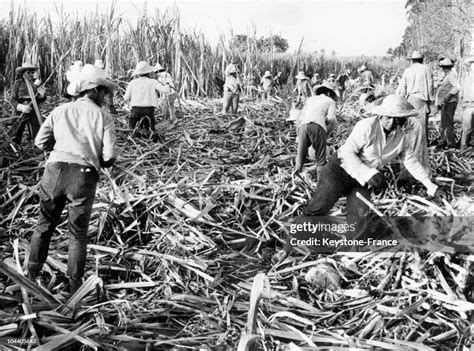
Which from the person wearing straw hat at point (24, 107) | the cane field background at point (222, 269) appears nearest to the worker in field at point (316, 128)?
the cane field background at point (222, 269)

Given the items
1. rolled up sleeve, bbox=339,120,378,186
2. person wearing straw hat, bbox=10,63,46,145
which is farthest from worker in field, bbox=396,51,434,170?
person wearing straw hat, bbox=10,63,46,145

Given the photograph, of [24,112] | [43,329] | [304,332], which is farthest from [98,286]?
[24,112]

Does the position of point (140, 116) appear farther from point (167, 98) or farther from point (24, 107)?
point (167, 98)

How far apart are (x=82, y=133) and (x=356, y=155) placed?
174cm

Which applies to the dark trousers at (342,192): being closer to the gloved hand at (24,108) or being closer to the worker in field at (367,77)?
the gloved hand at (24,108)

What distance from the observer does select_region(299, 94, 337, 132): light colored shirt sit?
484 centimetres

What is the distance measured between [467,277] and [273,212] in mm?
1596

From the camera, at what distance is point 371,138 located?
3.25 meters

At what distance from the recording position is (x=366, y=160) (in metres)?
3.38

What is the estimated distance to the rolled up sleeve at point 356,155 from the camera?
3.23m

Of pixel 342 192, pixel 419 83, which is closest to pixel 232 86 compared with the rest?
pixel 419 83

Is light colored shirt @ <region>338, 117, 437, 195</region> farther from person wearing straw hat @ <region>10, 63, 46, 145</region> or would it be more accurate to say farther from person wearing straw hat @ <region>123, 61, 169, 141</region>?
person wearing straw hat @ <region>10, 63, 46, 145</region>

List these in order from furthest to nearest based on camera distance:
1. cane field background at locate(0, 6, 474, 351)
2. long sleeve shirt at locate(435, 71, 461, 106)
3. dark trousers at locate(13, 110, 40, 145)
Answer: long sleeve shirt at locate(435, 71, 461, 106) < dark trousers at locate(13, 110, 40, 145) < cane field background at locate(0, 6, 474, 351)

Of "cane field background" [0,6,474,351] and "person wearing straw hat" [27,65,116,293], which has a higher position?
"person wearing straw hat" [27,65,116,293]
